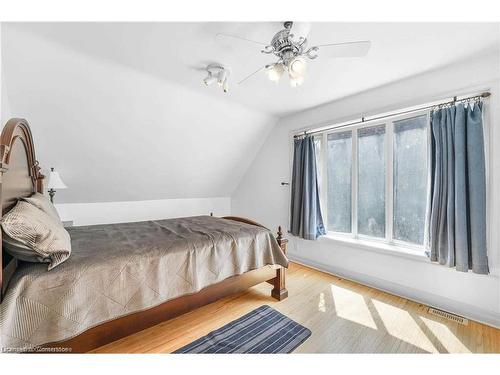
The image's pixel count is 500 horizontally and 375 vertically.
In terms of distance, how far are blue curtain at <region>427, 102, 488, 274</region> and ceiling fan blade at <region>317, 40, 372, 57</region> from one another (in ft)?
4.38

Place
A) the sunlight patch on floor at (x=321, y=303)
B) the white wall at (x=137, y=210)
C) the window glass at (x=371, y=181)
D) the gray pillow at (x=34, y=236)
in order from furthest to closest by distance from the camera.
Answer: the white wall at (x=137, y=210), the window glass at (x=371, y=181), the sunlight patch on floor at (x=321, y=303), the gray pillow at (x=34, y=236)

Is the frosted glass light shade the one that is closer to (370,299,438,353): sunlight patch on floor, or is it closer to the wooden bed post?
the wooden bed post

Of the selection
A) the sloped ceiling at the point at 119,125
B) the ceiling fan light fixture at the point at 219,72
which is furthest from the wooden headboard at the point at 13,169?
the ceiling fan light fixture at the point at 219,72

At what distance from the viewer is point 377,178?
2674 mm

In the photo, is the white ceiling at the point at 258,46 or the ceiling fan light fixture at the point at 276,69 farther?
the white ceiling at the point at 258,46

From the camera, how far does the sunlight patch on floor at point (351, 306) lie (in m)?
1.93

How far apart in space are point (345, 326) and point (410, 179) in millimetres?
1726

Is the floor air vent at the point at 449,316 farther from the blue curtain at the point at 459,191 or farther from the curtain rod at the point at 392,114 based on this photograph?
the curtain rod at the point at 392,114

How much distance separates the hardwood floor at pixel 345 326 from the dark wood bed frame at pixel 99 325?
0.23 m

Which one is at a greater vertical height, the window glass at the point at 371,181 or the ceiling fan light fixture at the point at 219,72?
the ceiling fan light fixture at the point at 219,72

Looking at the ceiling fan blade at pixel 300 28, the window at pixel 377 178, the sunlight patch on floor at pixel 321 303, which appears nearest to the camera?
the ceiling fan blade at pixel 300 28

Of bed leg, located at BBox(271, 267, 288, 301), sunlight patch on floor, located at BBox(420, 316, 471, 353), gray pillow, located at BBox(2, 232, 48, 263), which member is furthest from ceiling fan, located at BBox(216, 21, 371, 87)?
sunlight patch on floor, located at BBox(420, 316, 471, 353)

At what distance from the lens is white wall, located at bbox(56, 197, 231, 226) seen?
3240mm
